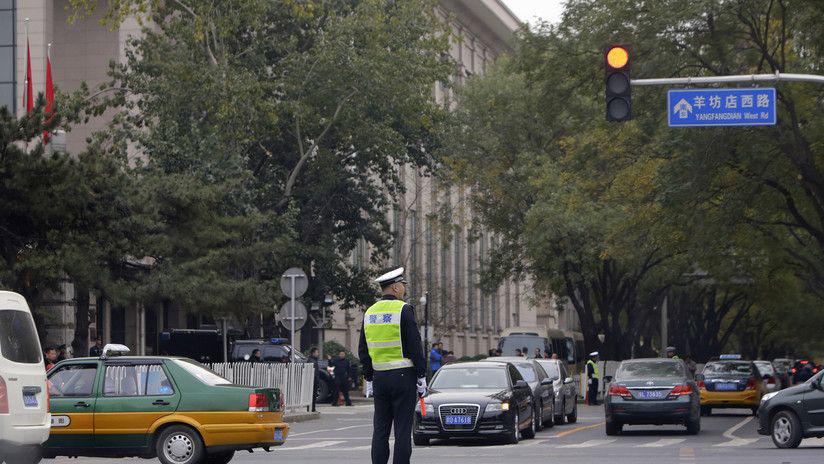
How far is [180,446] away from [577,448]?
24.6 ft

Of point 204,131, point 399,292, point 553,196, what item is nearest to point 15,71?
point 204,131

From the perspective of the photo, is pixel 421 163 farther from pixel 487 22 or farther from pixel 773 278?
pixel 487 22

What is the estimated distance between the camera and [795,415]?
23656mm

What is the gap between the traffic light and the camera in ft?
63.2

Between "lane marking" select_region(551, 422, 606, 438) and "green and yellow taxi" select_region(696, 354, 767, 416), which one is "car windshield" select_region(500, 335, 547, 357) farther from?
"lane marking" select_region(551, 422, 606, 438)

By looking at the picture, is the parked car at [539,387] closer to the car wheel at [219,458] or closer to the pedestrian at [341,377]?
the car wheel at [219,458]

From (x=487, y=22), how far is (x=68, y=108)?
54.9 metres

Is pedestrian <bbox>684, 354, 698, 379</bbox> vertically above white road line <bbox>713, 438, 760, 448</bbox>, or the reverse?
pedestrian <bbox>684, 354, 698, 379</bbox>

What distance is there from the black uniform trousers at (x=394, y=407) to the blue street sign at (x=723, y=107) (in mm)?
10829

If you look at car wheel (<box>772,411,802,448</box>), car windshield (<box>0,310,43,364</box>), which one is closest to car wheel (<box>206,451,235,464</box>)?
car windshield (<box>0,310,43,364</box>)

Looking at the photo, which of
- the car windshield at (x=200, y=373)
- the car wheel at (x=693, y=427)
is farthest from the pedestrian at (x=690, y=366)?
the car windshield at (x=200, y=373)

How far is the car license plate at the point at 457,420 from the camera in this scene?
24.0 metres

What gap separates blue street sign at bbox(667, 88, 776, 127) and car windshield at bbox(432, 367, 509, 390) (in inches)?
204

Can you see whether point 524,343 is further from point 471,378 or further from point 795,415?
point 795,415
